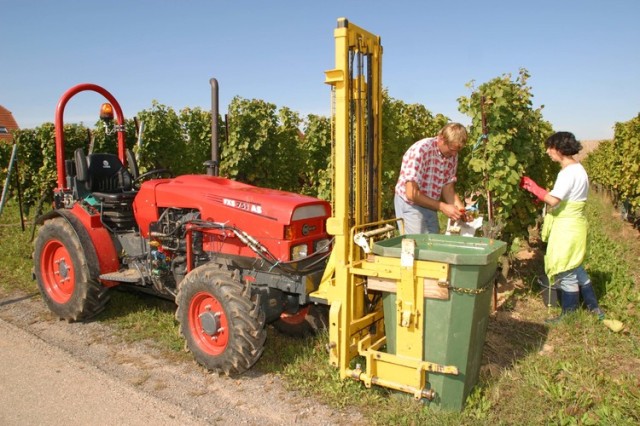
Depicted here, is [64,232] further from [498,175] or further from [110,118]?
[498,175]

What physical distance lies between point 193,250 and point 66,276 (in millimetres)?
1596

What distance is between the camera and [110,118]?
4918 millimetres

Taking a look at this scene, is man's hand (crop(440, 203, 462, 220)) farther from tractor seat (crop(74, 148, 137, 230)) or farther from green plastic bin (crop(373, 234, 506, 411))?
tractor seat (crop(74, 148, 137, 230))

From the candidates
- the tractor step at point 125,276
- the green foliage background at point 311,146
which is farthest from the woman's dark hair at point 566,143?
the tractor step at point 125,276

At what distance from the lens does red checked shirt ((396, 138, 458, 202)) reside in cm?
365

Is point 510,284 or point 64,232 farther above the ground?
point 64,232

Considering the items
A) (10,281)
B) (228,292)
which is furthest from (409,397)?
(10,281)

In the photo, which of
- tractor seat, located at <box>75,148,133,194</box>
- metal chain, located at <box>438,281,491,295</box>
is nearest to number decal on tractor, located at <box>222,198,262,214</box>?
metal chain, located at <box>438,281,491,295</box>

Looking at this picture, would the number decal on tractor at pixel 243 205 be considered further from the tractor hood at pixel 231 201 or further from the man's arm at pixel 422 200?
the man's arm at pixel 422 200

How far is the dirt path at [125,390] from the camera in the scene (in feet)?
9.77

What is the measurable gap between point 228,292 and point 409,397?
1313 millimetres

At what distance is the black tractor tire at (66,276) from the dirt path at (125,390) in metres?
0.30

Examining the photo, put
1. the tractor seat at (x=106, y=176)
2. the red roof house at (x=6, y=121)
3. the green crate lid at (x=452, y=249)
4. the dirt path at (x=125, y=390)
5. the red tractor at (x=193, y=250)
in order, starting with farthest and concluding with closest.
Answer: the red roof house at (x=6, y=121) → the tractor seat at (x=106, y=176) → the red tractor at (x=193, y=250) → the dirt path at (x=125, y=390) → the green crate lid at (x=452, y=249)

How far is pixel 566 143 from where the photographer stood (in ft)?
13.7
